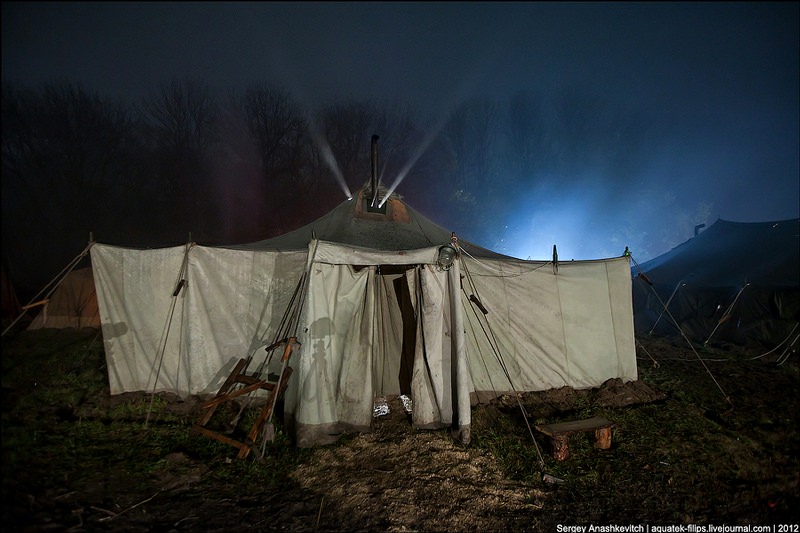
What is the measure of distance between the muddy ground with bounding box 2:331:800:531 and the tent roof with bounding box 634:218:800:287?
24.8 feet

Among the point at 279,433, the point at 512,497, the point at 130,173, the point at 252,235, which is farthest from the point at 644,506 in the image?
the point at 130,173

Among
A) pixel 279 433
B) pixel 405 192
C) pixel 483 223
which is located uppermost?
pixel 405 192

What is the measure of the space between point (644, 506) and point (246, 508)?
412 cm

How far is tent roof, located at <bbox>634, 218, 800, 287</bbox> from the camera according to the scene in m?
11.2

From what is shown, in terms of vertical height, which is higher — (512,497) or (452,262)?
(452,262)

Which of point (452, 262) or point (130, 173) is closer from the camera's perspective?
point (452, 262)

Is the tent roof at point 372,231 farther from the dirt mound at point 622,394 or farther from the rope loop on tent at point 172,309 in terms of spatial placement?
the dirt mound at point 622,394

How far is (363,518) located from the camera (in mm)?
3430

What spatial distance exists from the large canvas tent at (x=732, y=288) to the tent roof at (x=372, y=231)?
6281mm

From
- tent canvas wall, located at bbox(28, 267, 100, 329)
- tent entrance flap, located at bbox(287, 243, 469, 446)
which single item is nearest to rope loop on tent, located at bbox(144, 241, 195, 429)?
tent entrance flap, located at bbox(287, 243, 469, 446)

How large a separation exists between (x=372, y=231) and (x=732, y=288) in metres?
12.4

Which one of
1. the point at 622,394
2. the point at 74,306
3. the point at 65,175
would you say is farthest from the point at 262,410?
the point at 65,175

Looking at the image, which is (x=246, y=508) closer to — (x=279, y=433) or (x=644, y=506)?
(x=279, y=433)

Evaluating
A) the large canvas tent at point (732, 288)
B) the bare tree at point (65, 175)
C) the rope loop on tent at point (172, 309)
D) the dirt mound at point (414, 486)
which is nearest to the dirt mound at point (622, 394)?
the dirt mound at point (414, 486)
